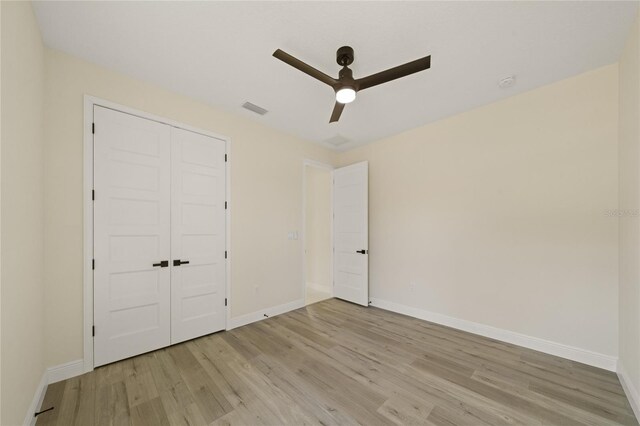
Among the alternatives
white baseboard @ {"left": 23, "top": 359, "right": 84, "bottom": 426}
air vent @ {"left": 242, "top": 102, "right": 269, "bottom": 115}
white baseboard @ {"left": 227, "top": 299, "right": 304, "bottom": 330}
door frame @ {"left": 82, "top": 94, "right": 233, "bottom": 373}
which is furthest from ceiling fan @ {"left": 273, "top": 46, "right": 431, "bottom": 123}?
white baseboard @ {"left": 23, "top": 359, "right": 84, "bottom": 426}

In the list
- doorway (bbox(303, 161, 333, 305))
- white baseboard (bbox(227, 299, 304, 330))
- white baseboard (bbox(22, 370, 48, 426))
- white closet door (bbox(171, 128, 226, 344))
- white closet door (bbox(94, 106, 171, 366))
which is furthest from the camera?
doorway (bbox(303, 161, 333, 305))

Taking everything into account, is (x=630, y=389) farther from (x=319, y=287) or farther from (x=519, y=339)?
(x=319, y=287)

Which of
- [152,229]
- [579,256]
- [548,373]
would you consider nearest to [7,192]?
[152,229]

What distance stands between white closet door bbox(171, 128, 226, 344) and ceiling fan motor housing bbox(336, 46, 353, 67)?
1932 millimetres

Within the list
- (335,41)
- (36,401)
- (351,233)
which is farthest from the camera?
(351,233)

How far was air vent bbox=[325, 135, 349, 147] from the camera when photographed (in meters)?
4.14

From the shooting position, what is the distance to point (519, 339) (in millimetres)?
2742

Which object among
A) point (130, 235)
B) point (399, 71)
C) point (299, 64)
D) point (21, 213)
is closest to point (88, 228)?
point (130, 235)

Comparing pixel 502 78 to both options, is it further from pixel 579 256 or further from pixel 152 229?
pixel 152 229

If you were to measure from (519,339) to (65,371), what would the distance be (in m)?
4.64

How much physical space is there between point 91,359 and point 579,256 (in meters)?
4.94

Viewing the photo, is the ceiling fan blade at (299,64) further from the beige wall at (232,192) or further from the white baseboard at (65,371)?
the white baseboard at (65,371)

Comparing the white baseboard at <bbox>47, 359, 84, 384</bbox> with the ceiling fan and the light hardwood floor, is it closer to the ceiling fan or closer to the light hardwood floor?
the light hardwood floor

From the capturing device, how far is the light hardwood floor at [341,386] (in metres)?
1.72
